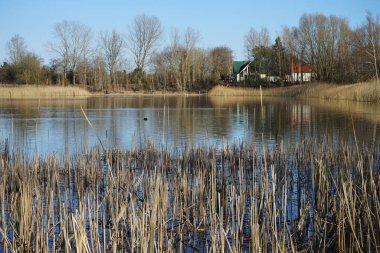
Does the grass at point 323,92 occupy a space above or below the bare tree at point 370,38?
below

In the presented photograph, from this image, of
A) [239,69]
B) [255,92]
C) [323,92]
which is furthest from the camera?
[239,69]

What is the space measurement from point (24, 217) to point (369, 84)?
31.6 metres

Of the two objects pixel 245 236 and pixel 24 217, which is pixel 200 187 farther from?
pixel 24 217

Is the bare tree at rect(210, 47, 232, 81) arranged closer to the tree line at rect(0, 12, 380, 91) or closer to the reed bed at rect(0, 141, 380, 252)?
the tree line at rect(0, 12, 380, 91)

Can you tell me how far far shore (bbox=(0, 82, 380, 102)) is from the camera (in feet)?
106

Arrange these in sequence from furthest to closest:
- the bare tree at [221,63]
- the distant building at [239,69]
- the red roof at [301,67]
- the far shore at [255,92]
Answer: the distant building at [239,69]
the bare tree at [221,63]
the red roof at [301,67]
the far shore at [255,92]

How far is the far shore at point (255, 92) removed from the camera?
32.2 metres

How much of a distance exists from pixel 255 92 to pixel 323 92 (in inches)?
584

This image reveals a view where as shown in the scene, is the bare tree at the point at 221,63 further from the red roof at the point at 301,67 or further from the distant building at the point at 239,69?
the red roof at the point at 301,67

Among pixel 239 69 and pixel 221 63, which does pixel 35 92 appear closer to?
pixel 221 63

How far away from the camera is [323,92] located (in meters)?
40.9

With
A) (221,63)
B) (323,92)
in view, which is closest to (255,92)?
(323,92)

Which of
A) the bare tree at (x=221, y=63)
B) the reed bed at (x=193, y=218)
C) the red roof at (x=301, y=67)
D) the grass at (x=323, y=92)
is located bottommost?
the reed bed at (x=193, y=218)

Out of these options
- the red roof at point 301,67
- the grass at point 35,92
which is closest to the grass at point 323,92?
the red roof at point 301,67
